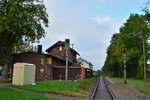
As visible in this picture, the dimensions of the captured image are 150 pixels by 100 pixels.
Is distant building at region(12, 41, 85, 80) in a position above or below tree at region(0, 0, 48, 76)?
below

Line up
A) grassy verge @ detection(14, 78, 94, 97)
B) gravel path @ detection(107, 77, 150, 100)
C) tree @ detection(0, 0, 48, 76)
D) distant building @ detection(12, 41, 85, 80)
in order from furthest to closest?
distant building @ detection(12, 41, 85, 80)
tree @ detection(0, 0, 48, 76)
grassy verge @ detection(14, 78, 94, 97)
gravel path @ detection(107, 77, 150, 100)

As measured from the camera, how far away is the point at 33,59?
62750 mm

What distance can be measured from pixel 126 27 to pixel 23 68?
203 feet

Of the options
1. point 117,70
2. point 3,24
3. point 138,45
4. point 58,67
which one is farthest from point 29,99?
point 117,70

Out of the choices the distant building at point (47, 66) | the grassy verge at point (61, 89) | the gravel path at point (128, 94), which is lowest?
the gravel path at point (128, 94)

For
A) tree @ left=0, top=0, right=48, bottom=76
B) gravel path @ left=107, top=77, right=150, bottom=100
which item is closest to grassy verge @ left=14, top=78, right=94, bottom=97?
gravel path @ left=107, top=77, right=150, bottom=100

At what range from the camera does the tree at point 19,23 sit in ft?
151

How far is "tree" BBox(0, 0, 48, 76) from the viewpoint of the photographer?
46031mm

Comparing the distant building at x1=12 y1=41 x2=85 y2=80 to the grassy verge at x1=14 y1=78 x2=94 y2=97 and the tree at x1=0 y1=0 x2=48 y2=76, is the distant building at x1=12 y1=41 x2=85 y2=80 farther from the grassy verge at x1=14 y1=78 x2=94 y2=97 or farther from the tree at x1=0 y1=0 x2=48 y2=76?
the grassy verge at x1=14 y1=78 x2=94 y2=97

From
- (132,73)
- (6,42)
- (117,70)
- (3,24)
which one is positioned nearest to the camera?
(3,24)

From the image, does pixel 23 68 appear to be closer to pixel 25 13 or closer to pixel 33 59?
pixel 25 13

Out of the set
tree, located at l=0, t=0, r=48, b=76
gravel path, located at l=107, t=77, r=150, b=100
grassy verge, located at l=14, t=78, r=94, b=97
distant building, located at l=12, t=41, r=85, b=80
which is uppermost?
tree, located at l=0, t=0, r=48, b=76

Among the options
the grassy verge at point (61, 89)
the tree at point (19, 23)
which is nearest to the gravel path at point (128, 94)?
the grassy verge at point (61, 89)

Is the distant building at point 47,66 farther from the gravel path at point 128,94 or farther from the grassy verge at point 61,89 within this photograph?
the grassy verge at point 61,89
